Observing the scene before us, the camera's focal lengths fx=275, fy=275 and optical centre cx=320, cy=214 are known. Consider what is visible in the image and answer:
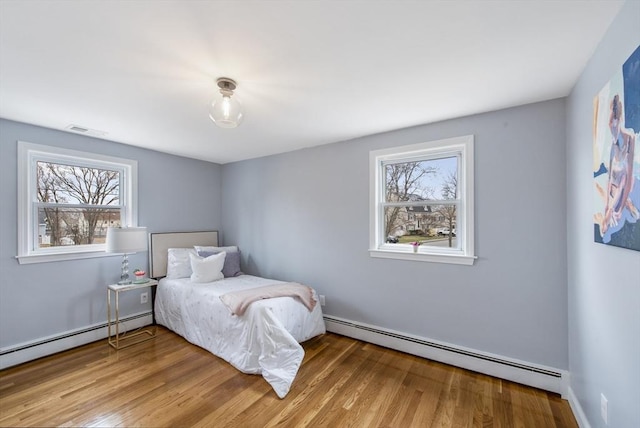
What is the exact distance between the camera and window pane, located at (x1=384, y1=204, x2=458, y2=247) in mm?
2773

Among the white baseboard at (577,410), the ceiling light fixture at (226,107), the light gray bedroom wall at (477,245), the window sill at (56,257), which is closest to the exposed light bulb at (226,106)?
the ceiling light fixture at (226,107)

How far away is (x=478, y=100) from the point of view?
7.29 feet

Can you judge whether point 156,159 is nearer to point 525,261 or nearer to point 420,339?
point 420,339

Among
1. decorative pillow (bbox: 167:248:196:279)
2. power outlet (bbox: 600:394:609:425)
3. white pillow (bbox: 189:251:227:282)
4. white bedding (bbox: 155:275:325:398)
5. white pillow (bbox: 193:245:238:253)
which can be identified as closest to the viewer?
power outlet (bbox: 600:394:609:425)

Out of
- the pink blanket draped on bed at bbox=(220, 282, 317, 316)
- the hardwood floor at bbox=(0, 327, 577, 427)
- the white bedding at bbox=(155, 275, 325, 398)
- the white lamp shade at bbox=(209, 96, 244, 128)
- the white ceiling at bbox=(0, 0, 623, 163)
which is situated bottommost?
the hardwood floor at bbox=(0, 327, 577, 427)

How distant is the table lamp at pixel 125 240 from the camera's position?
2965 millimetres

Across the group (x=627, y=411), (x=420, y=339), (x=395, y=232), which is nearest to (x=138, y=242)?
(x=395, y=232)

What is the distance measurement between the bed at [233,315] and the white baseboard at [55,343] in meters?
0.37

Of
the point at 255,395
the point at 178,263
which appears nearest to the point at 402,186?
the point at 255,395

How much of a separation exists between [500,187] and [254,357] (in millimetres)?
2633

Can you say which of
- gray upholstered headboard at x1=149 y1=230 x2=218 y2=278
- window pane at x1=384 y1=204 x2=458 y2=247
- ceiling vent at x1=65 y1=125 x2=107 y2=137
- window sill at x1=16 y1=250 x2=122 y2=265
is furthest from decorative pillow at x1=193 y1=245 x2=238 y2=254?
window pane at x1=384 y1=204 x2=458 y2=247

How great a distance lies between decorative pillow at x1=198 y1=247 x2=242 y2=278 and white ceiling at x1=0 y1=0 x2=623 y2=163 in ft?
5.84

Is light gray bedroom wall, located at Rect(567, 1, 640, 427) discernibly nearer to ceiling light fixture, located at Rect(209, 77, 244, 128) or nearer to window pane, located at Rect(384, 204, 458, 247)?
window pane, located at Rect(384, 204, 458, 247)

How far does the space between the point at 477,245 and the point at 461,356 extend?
3.41 ft
